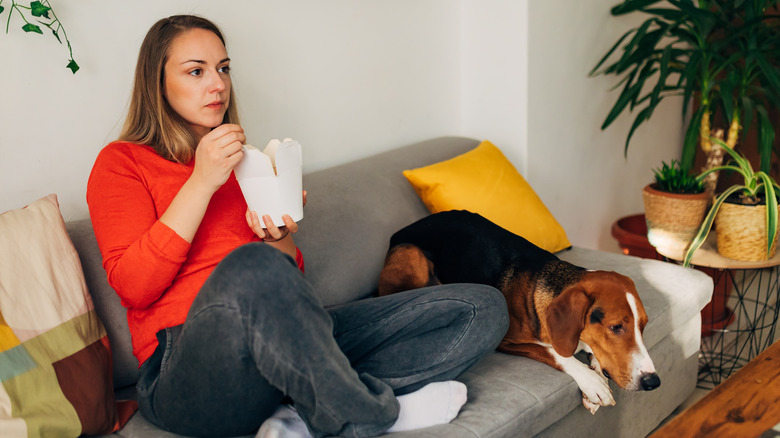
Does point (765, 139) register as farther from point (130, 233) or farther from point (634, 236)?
point (130, 233)

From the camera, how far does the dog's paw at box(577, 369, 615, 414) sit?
5.65 ft

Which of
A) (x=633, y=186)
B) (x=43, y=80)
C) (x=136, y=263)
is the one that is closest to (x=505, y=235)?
(x=136, y=263)

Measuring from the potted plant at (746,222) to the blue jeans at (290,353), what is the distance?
134 centimetres

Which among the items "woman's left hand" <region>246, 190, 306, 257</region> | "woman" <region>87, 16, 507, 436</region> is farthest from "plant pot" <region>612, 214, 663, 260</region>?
"woman's left hand" <region>246, 190, 306, 257</region>

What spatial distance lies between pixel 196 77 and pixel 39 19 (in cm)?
54

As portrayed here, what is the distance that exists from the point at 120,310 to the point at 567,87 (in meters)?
2.24

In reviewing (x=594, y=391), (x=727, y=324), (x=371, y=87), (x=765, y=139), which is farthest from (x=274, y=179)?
(x=727, y=324)

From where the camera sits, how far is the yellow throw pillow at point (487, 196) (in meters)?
2.40

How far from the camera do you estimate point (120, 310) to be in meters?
1.72

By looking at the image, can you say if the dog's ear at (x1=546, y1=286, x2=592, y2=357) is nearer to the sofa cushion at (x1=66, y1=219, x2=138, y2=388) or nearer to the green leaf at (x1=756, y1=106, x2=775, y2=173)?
the sofa cushion at (x1=66, y1=219, x2=138, y2=388)

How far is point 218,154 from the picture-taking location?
4.62 feet

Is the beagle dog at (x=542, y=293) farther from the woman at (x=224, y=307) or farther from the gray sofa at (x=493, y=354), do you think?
the woman at (x=224, y=307)

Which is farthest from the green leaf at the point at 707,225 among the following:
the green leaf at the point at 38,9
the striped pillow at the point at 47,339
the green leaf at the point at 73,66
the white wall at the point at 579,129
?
the green leaf at the point at 38,9

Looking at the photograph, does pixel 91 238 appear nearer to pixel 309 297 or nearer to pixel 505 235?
pixel 309 297
